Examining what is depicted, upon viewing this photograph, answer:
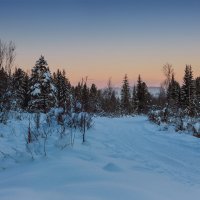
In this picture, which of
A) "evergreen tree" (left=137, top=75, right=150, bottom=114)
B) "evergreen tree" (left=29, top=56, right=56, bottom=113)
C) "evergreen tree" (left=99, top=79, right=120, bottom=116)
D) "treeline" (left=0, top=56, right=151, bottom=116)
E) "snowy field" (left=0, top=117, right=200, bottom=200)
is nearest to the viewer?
"snowy field" (left=0, top=117, right=200, bottom=200)

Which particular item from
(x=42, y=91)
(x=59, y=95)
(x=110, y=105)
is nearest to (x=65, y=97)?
(x=42, y=91)

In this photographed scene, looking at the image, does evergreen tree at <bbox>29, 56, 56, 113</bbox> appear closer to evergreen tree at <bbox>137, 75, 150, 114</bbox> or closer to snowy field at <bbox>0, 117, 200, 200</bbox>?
snowy field at <bbox>0, 117, 200, 200</bbox>

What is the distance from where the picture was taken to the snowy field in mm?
3287

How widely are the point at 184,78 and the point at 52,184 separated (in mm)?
44285

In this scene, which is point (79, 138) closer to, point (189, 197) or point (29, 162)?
point (29, 162)

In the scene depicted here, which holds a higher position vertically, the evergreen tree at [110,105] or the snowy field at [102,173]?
the evergreen tree at [110,105]

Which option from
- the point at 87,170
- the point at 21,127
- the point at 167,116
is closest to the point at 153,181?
the point at 87,170

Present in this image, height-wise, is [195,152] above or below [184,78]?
below

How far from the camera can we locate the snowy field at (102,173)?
3.29 m

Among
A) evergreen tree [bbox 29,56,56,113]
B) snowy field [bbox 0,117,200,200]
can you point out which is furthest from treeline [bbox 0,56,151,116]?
snowy field [bbox 0,117,200,200]

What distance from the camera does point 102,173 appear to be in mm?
4223

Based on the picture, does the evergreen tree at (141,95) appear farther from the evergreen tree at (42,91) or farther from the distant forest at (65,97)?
the evergreen tree at (42,91)

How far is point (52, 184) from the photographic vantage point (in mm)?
3666

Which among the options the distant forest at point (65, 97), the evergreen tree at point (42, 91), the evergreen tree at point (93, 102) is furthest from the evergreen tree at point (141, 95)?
the evergreen tree at point (42, 91)
